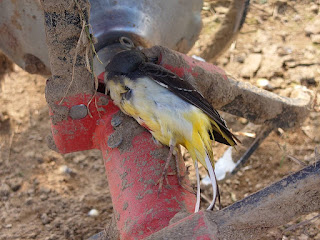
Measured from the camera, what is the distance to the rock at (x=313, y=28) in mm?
2984

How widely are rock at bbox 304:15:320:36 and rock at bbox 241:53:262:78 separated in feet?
1.24

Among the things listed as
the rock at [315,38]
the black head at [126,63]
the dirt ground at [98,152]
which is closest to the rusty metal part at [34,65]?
the dirt ground at [98,152]

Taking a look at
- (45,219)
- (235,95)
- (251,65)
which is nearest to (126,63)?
(235,95)

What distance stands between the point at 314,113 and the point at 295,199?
171cm

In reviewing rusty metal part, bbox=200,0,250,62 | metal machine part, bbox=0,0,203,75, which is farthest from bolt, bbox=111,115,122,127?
rusty metal part, bbox=200,0,250,62

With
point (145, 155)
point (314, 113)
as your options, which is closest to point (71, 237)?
point (145, 155)

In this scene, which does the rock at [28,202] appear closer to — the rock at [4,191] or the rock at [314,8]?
the rock at [4,191]

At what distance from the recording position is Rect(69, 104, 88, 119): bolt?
4.71 feet

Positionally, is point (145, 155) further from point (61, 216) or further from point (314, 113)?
point (314, 113)

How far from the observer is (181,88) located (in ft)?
4.65

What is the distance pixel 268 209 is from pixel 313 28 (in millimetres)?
2344

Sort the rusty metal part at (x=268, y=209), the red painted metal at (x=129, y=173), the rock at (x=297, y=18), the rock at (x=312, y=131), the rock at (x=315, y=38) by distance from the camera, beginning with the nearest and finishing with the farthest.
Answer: the rusty metal part at (x=268, y=209), the red painted metal at (x=129, y=173), the rock at (x=312, y=131), the rock at (x=315, y=38), the rock at (x=297, y=18)

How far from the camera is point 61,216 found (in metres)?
2.00

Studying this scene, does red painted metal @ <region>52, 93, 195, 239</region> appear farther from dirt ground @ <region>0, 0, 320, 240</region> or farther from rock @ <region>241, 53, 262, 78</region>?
rock @ <region>241, 53, 262, 78</region>
